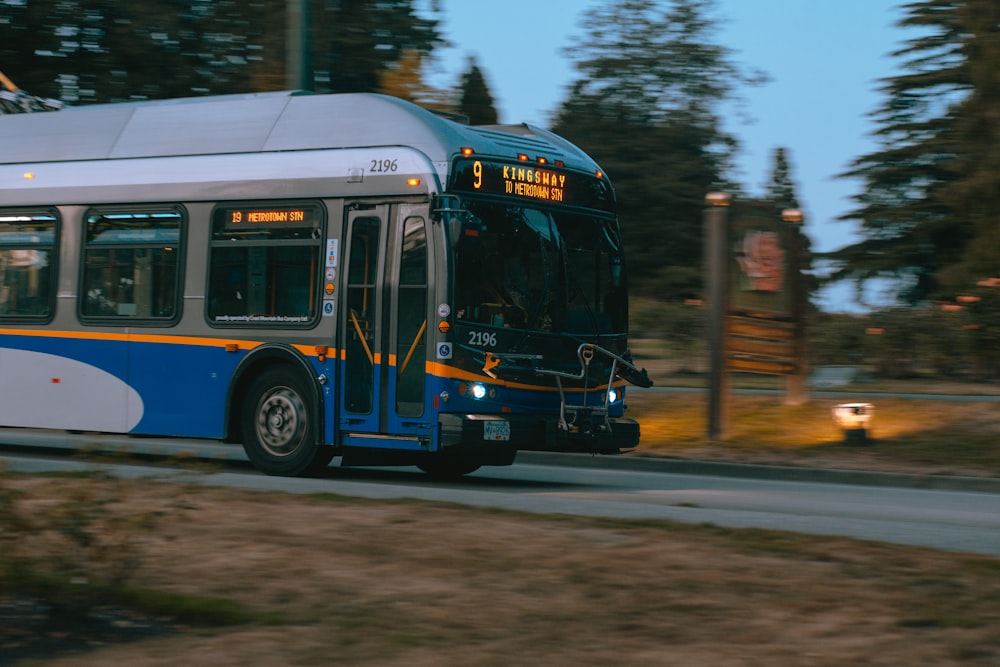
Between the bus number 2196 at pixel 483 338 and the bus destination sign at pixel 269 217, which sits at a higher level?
the bus destination sign at pixel 269 217

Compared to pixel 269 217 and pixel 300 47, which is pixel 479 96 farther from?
pixel 269 217

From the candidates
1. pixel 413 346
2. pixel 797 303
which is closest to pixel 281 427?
pixel 413 346

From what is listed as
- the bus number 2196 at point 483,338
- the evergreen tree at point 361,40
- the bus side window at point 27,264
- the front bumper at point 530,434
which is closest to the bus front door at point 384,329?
the front bumper at point 530,434

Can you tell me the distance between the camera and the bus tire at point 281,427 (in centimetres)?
1402

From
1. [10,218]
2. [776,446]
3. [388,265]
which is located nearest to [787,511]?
[388,265]

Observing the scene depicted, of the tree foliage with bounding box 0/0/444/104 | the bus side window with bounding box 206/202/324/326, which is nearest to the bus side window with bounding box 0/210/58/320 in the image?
the bus side window with bounding box 206/202/324/326

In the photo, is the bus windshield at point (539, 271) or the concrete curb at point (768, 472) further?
the concrete curb at point (768, 472)

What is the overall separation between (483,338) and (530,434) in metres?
1.00

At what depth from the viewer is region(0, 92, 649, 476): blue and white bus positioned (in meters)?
13.4

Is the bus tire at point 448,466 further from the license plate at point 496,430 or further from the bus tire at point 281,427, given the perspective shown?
the license plate at point 496,430

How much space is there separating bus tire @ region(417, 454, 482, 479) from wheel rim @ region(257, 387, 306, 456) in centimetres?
164

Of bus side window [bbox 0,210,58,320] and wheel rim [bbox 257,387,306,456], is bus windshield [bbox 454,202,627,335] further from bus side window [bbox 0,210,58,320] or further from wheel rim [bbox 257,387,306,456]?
bus side window [bbox 0,210,58,320]

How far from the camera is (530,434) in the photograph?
1354 centimetres

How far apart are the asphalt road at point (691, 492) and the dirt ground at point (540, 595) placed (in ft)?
3.28
